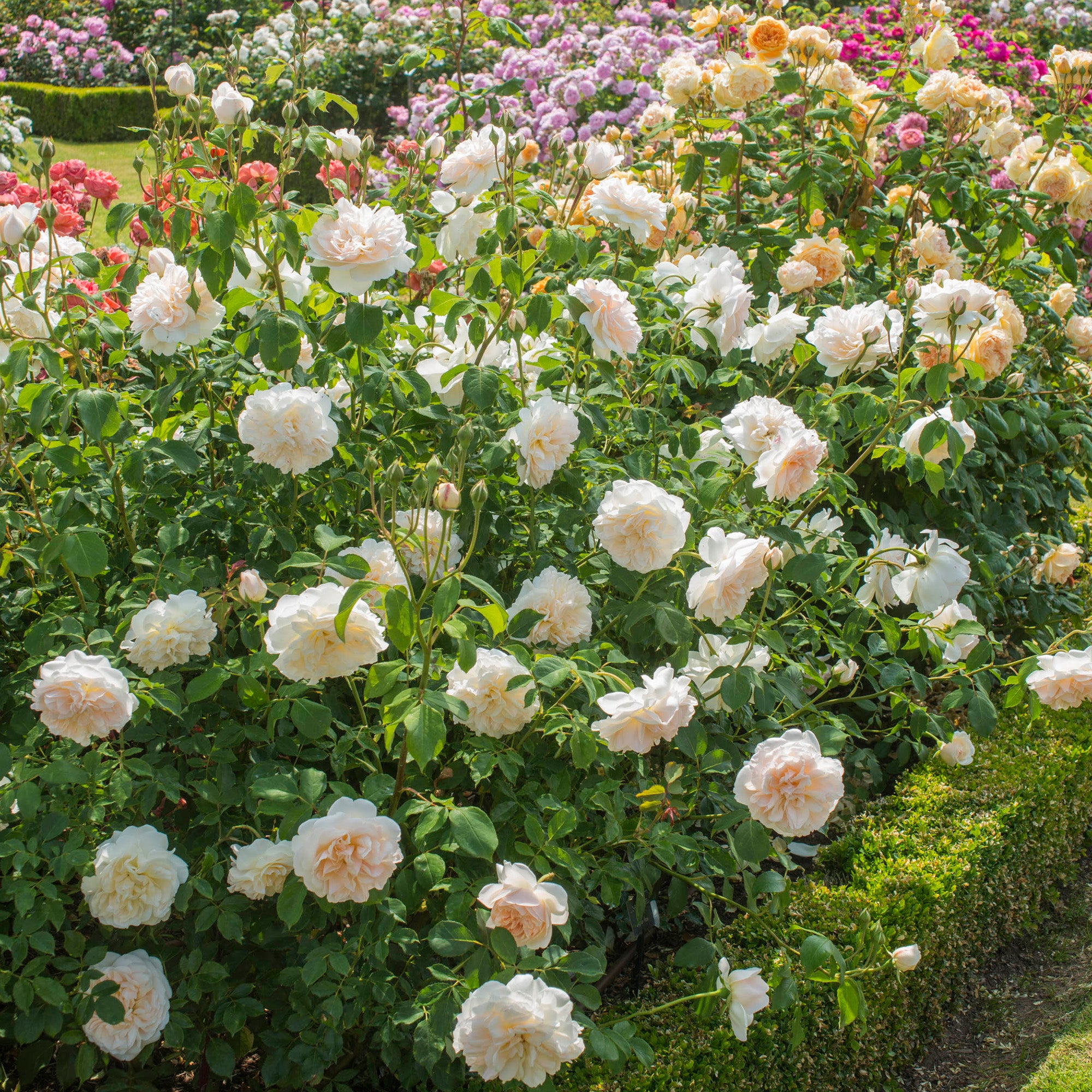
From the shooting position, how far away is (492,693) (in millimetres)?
1444

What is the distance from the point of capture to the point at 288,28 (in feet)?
28.3

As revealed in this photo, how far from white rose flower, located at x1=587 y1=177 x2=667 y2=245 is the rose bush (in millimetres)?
12

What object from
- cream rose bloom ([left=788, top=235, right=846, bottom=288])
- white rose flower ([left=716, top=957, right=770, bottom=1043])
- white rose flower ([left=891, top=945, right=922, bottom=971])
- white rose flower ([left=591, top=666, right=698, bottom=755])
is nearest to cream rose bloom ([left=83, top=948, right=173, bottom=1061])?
white rose flower ([left=591, top=666, right=698, bottom=755])

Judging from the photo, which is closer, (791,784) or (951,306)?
(791,784)

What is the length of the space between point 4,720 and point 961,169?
2.85 meters

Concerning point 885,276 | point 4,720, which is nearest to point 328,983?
point 4,720

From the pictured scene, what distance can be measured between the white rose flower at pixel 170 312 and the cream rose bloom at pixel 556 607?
0.67 meters

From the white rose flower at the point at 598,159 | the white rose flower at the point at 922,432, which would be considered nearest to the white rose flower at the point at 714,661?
the white rose flower at the point at 922,432

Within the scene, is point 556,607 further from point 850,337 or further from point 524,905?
point 850,337

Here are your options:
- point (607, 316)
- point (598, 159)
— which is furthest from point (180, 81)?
point (607, 316)

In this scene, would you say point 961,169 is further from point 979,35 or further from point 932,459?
point 979,35

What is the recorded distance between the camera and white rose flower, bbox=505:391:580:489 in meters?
1.59

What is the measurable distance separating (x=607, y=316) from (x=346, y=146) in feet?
2.00

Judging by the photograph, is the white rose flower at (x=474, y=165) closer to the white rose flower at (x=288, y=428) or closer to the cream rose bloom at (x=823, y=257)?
the white rose flower at (x=288, y=428)
